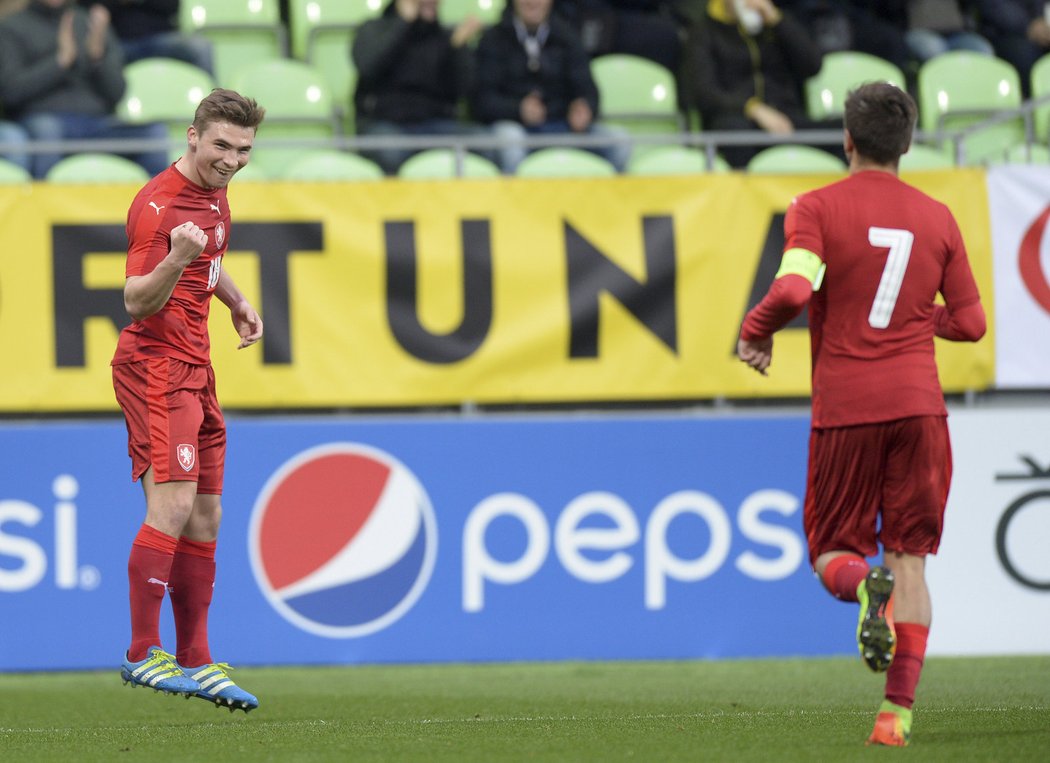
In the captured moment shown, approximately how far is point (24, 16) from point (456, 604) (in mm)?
4248

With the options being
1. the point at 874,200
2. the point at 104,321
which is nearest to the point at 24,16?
the point at 104,321

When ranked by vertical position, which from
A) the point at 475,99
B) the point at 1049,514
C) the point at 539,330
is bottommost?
the point at 1049,514

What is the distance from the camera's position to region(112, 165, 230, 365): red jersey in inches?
204

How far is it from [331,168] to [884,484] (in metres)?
4.77

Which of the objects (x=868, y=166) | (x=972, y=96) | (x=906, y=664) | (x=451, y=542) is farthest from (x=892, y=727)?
(x=972, y=96)

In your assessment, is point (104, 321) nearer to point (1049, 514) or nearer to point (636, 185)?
point (636, 185)

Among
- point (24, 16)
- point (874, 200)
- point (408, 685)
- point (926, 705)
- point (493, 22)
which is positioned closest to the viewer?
point (874, 200)

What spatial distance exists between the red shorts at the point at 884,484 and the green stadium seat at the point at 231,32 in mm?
6901

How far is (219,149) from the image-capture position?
5.17 m

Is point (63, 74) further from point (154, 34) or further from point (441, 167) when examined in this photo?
point (441, 167)

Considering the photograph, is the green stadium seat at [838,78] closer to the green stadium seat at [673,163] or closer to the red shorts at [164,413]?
the green stadium seat at [673,163]

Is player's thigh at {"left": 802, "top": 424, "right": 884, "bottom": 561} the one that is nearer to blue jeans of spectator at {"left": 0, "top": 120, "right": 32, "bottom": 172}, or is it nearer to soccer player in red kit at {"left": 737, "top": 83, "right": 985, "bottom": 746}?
soccer player in red kit at {"left": 737, "top": 83, "right": 985, "bottom": 746}

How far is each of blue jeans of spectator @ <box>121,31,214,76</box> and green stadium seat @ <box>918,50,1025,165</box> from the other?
4366 mm

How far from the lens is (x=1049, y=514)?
829 centimetres
